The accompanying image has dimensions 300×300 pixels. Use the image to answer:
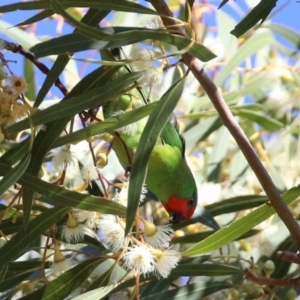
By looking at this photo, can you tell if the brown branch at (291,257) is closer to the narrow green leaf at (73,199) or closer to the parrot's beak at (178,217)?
the narrow green leaf at (73,199)

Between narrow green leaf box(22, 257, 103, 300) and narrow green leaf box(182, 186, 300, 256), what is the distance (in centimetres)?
17

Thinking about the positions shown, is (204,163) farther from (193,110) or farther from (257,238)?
(257,238)

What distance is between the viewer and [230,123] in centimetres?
114

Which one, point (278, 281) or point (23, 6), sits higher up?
point (23, 6)

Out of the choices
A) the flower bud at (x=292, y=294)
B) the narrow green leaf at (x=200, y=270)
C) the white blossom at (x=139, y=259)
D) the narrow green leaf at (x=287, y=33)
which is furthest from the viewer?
the narrow green leaf at (x=287, y=33)

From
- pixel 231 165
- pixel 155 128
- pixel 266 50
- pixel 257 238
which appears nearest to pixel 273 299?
pixel 257 238

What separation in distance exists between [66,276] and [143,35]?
0.43 m

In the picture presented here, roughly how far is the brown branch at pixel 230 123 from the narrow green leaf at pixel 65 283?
0.30m

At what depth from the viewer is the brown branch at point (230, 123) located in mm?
1126

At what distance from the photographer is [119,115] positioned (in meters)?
1.16

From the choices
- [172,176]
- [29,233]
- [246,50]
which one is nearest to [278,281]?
[29,233]

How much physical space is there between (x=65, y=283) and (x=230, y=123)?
0.37 metres

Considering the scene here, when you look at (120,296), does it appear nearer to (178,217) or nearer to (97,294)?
(97,294)

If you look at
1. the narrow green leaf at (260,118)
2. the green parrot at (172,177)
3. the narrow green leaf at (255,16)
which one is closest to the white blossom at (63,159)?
the narrow green leaf at (255,16)
